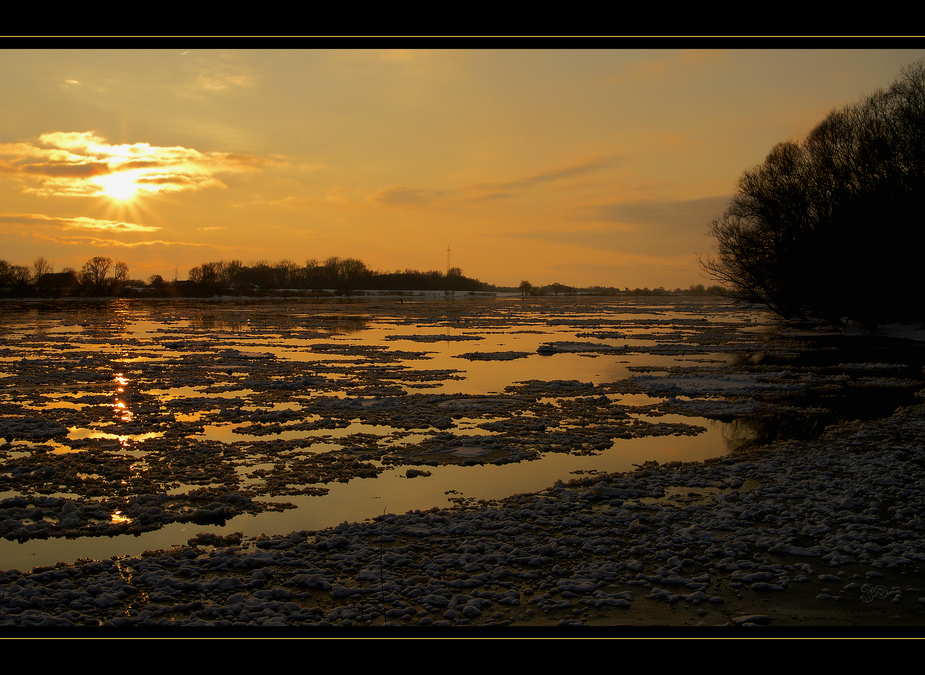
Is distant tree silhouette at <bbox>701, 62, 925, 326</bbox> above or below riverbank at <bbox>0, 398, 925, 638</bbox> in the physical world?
above

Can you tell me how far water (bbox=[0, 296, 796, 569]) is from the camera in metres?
9.13

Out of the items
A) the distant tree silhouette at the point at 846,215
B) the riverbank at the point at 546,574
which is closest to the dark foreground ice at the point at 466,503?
the riverbank at the point at 546,574

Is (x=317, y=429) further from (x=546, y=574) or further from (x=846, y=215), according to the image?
(x=846, y=215)

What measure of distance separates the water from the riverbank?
0.97 m

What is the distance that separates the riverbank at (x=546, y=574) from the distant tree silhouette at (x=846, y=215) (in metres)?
37.1

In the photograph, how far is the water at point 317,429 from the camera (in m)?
9.13

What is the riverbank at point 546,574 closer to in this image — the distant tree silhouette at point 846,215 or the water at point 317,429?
the water at point 317,429

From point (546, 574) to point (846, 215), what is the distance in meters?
44.7

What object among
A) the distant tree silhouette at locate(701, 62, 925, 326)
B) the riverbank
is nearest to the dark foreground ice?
the riverbank

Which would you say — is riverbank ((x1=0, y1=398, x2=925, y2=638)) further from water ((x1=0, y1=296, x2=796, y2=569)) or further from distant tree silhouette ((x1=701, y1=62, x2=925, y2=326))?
distant tree silhouette ((x1=701, y1=62, x2=925, y2=326))

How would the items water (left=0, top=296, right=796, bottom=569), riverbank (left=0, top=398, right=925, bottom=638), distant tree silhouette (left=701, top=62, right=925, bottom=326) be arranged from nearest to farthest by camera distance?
riverbank (left=0, top=398, right=925, bottom=638)
water (left=0, top=296, right=796, bottom=569)
distant tree silhouette (left=701, top=62, right=925, bottom=326)

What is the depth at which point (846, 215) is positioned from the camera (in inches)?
1662

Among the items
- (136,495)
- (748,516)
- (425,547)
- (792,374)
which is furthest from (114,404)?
(792,374)

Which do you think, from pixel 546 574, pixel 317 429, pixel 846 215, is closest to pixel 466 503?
pixel 546 574
